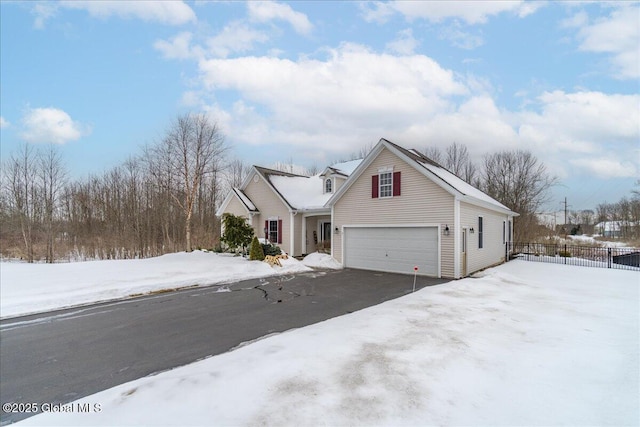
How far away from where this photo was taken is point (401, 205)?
1373 centimetres

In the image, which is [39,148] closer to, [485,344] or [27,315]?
[27,315]

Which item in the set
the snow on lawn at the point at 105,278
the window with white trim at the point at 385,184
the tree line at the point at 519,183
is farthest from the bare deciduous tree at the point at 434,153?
the snow on lawn at the point at 105,278

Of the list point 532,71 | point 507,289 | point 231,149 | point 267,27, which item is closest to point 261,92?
point 267,27

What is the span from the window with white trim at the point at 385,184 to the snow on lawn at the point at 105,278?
5.24 meters

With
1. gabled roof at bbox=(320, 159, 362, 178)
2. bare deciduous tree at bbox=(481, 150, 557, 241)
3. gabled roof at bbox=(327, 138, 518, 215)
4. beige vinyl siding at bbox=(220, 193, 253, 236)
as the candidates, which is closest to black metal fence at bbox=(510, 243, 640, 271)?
bare deciduous tree at bbox=(481, 150, 557, 241)

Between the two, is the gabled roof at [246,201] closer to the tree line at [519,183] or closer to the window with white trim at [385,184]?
the window with white trim at [385,184]

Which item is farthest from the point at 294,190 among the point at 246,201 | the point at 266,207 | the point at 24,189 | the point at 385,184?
the point at 24,189

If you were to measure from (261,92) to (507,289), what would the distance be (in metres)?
14.1

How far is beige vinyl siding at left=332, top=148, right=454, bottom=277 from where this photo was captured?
12438mm

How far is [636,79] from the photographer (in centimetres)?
1154

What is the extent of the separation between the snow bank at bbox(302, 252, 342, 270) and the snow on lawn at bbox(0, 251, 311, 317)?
124 cm

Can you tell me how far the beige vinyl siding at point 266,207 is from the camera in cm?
1995

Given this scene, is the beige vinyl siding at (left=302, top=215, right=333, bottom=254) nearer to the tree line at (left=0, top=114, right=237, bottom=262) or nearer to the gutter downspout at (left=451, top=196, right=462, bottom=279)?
the tree line at (left=0, top=114, right=237, bottom=262)

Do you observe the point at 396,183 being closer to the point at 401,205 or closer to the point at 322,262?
the point at 401,205
